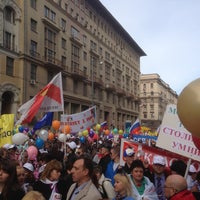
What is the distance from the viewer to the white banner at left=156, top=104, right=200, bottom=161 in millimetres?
5883

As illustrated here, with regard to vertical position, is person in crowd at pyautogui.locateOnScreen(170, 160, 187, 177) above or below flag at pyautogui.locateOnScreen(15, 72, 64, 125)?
below

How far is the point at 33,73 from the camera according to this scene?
3447cm

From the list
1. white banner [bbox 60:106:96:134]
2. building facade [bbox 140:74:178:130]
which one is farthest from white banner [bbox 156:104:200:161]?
building facade [bbox 140:74:178:130]

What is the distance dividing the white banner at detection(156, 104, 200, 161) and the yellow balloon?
7.81 ft

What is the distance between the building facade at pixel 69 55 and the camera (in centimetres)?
3156

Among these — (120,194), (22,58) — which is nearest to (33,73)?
(22,58)

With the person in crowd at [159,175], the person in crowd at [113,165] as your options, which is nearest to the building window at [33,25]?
the person in crowd at [113,165]

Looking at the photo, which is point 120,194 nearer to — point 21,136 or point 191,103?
point 191,103

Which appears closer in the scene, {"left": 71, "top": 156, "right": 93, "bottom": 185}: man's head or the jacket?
the jacket

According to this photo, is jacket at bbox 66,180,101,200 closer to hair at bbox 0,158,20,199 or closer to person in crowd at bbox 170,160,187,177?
hair at bbox 0,158,20,199

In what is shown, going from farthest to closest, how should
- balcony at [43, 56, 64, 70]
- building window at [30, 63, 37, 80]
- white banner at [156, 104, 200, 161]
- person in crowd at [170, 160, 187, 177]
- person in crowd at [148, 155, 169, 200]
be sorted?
balcony at [43, 56, 64, 70] → building window at [30, 63, 37, 80] → white banner at [156, 104, 200, 161] → person in crowd at [148, 155, 169, 200] → person in crowd at [170, 160, 187, 177]

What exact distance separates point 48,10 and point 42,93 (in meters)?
29.4

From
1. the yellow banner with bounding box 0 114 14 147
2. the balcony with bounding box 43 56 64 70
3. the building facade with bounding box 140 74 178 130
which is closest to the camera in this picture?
the yellow banner with bounding box 0 114 14 147

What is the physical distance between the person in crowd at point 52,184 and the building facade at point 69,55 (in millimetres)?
25264
